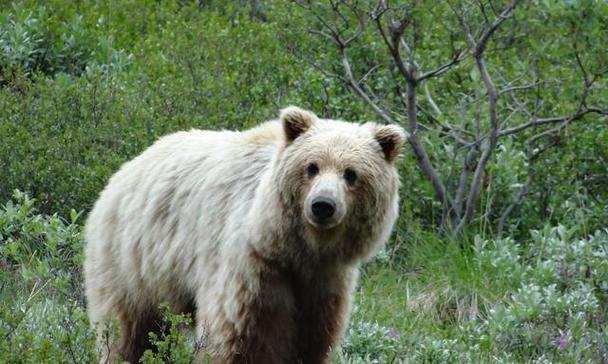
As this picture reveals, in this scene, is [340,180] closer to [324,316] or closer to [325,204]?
[325,204]

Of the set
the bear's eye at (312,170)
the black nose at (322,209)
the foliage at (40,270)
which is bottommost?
the foliage at (40,270)

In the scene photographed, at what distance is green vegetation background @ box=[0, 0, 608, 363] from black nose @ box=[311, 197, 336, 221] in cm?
156

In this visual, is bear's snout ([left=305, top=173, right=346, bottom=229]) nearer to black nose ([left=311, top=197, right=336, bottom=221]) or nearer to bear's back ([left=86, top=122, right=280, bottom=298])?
black nose ([left=311, top=197, right=336, bottom=221])

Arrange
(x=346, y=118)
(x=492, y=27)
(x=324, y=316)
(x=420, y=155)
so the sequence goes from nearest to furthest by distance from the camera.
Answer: (x=324, y=316), (x=492, y=27), (x=420, y=155), (x=346, y=118)

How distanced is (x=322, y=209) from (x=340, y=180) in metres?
0.18

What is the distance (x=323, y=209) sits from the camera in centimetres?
491

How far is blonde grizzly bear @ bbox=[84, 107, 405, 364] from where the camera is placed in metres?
5.11

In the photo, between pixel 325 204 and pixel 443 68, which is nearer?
pixel 325 204

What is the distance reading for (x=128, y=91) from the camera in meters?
9.14

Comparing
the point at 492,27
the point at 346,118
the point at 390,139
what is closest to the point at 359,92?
the point at 346,118

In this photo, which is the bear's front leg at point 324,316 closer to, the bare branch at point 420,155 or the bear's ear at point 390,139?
the bear's ear at point 390,139

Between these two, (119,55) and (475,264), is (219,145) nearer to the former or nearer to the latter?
(475,264)

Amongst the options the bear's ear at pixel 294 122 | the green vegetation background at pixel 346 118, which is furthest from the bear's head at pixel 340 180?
the green vegetation background at pixel 346 118

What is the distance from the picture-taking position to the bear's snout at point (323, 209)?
192 inches
